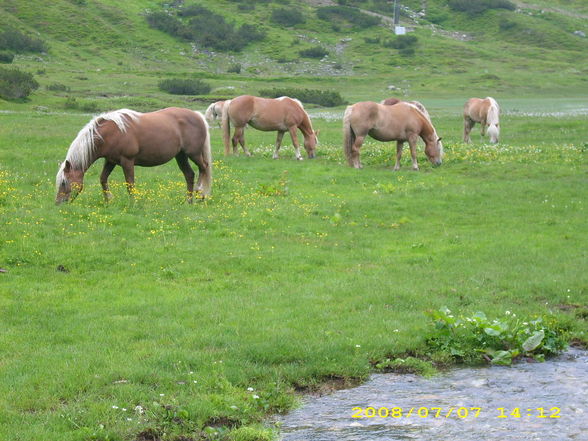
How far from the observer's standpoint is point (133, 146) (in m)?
18.3

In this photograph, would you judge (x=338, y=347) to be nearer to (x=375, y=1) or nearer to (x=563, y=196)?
(x=563, y=196)

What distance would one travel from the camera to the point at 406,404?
871 centimetres

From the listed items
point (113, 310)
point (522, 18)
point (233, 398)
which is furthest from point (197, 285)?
point (522, 18)

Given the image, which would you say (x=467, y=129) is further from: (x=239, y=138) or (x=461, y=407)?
(x=461, y=407)

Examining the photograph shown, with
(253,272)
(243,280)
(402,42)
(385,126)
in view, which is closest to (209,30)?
(402,42)

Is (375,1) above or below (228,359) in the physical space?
above

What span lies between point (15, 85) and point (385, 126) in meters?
28.8

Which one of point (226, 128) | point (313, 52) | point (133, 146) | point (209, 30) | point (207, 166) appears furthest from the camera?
point (209, 30)

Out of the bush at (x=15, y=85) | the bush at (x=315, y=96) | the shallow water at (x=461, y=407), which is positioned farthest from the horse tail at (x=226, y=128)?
the bush at (x=315, y=96)

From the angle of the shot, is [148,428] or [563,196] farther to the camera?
[563,196]

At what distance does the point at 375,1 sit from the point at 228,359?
13605 cm

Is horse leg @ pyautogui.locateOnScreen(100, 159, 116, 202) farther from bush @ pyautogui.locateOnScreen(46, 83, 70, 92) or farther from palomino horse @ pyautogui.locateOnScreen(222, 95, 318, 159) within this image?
bush @ pyautogui.locateOnScreen(46, 83, 70, 92)

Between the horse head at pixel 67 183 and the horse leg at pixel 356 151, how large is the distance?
10.6 meters

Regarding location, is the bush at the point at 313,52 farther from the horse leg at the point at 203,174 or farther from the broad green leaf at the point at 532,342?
the broad green leaf at the point at 532,342
